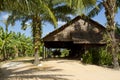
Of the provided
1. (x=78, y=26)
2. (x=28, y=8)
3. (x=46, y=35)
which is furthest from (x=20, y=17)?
(x=28, y=8)

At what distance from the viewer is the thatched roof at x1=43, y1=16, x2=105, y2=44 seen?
31572 millimetres

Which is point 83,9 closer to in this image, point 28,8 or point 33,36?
point 28,8

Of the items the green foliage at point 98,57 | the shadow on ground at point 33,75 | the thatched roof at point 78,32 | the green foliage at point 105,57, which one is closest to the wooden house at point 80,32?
the thatched roof at point 78,32

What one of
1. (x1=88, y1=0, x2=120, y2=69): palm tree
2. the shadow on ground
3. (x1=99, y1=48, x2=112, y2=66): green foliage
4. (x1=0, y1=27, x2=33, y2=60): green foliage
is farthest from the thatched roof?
(x1=0, y1=27, x2=33, y2=60): green foliage

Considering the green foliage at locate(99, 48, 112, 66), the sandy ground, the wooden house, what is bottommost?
the sandy ground

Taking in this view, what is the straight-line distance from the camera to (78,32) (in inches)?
1270

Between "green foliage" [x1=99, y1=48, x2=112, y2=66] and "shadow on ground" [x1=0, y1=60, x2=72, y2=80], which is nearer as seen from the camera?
"shadow on ground" [x1=0, y1=60, x2=72, y2=80]

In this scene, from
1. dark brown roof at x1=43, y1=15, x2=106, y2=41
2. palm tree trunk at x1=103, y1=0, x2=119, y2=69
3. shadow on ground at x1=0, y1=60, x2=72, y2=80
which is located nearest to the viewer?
shadow on ground at x1=0, y1=60, x2=72, y2=80

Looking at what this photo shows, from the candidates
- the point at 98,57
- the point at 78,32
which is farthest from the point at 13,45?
the point at 98,57

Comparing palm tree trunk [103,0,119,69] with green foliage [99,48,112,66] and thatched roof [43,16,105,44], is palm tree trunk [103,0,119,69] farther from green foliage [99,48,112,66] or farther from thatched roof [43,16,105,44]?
thatched roof [43,16,105,44]

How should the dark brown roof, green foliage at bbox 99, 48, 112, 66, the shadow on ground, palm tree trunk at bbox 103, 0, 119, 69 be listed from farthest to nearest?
the dark brown roof
green foliage at bbox 99, 48, 112, 66
palm tree trunk at bbox 103, 0, 119, 69
the shadow on ground

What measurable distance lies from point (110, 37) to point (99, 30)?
7457 millimetres

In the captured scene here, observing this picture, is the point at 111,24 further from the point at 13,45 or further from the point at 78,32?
the point at 13,45

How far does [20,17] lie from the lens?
29516mm
